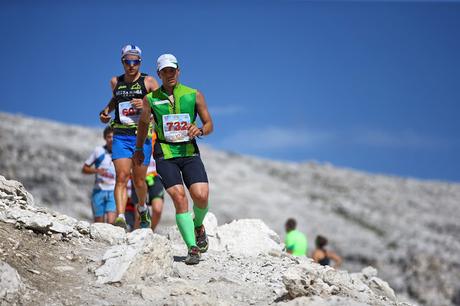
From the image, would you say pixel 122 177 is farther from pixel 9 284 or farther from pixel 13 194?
pixel 9 284

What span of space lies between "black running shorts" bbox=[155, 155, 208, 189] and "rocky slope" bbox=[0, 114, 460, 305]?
25.0m

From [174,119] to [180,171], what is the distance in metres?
0.69

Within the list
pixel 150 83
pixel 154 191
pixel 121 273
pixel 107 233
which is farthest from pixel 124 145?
pixel 121 273

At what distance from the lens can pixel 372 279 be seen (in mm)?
10430

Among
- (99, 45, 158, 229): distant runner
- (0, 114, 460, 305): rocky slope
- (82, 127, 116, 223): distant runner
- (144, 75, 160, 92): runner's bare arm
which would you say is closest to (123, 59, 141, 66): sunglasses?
(99, 45, 158, 229): distant runner

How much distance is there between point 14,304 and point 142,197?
421 cm

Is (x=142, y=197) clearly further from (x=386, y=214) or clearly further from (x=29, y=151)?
(x=386, y=214)

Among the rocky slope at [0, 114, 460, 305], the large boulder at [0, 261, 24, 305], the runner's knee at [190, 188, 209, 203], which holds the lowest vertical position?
the large boulder at [0, 261, 24, 305]

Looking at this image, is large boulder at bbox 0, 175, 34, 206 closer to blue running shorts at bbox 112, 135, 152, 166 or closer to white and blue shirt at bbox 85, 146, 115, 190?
blue running shorts at bbox 112, 135, 152, 166

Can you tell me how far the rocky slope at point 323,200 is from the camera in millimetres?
34719

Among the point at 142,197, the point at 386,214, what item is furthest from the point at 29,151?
the point at 142,197

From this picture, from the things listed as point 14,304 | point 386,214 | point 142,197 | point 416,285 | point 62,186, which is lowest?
point 14,304

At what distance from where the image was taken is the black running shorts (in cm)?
858

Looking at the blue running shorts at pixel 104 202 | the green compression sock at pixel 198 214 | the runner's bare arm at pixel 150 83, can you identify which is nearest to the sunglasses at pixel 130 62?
the runner's bare arm at pixel 150 83
